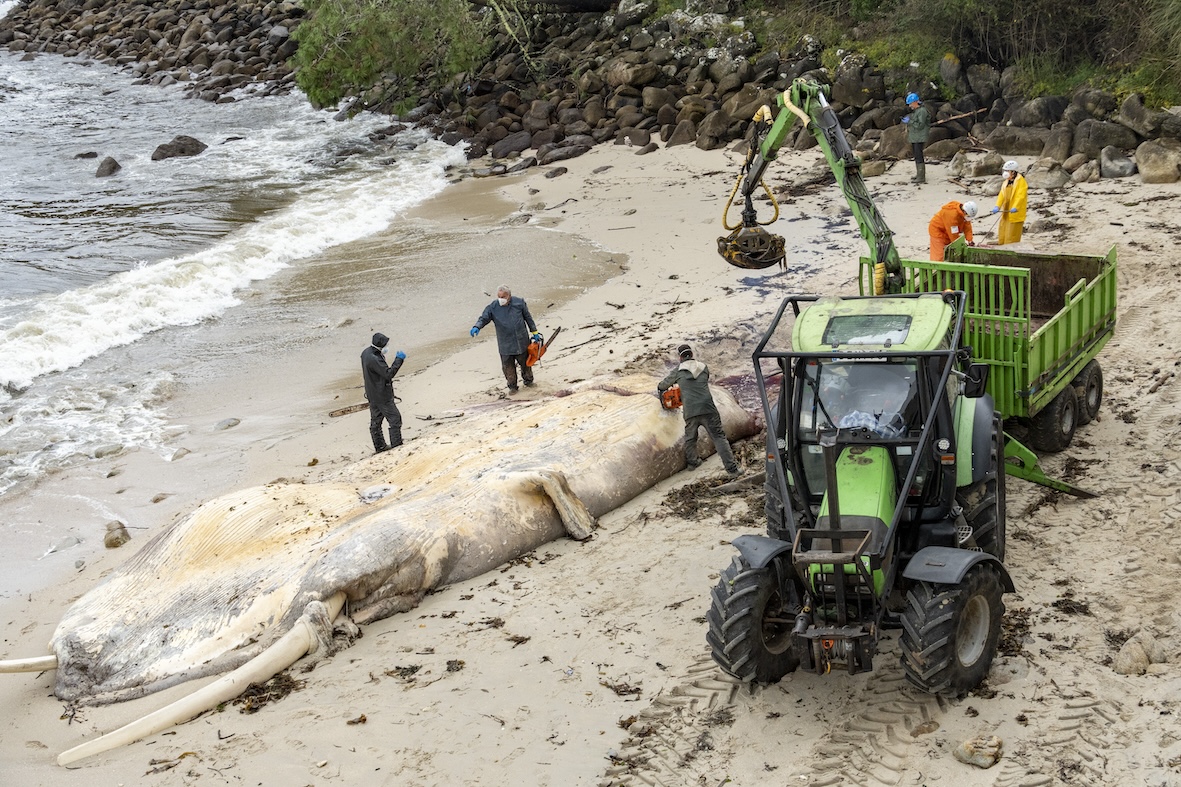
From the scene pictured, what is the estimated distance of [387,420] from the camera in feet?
38.0

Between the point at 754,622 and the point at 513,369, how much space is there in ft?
21.4

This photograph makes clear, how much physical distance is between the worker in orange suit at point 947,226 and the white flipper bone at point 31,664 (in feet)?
30.8

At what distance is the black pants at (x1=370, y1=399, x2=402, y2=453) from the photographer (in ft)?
37.9

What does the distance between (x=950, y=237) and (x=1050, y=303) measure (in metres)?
1.47

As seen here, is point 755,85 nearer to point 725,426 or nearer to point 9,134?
point 725,426

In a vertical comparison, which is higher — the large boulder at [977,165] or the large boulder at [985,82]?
the large boulder at [985,82]

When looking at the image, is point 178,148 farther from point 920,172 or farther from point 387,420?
point 387,420

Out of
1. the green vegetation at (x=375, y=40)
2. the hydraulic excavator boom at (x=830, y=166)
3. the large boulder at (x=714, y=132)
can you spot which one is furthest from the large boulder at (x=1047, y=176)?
the green vegetation at (x=375, y=40)

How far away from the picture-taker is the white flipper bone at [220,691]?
23.0 ft

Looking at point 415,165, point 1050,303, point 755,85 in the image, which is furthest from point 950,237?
point 415,165

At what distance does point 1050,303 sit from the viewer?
36.9 feet

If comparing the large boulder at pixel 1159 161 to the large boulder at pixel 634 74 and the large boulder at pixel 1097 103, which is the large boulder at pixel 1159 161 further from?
the large boulder at pixel 634 74

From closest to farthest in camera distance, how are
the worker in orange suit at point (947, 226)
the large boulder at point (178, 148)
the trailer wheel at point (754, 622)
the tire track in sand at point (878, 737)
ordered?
the tire track in sand at point (878, 737) < the trailer wheel at point (754, 622) < the worker in orange suit at point (947, 226) < the large boulder at point (178, 148)

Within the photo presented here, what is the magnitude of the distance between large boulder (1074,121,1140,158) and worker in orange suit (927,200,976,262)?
6.43m
